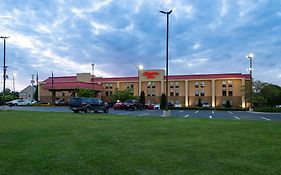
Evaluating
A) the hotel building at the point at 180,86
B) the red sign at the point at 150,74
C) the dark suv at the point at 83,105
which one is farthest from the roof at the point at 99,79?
the dark suv at the point at 83,105

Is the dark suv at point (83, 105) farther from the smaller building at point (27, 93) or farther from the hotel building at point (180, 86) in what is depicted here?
the smaller building at point (27, 93)

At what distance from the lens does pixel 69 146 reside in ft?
28.7

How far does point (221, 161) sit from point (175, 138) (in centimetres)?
382

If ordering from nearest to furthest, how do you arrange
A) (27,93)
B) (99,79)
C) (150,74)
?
(150,74)
(99,79)
(27,93)

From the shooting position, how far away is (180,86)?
3216 inches

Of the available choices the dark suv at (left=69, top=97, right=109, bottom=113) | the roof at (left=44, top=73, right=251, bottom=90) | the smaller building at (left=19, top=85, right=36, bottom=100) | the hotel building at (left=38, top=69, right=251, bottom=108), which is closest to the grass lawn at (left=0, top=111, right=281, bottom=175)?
the dark suv at (left=69, top=97, right=109, bottom=113)

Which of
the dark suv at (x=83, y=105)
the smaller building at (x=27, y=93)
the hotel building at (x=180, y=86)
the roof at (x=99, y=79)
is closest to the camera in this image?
the dark suv at (x=83, y=105)

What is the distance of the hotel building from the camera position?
244ft

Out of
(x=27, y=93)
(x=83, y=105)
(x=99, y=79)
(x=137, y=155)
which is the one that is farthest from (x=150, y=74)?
(x=137, y=155)

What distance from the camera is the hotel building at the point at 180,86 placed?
2923 inches

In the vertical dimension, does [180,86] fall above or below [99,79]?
below

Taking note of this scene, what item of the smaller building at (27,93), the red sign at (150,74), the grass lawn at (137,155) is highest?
the red sign at (150,74)

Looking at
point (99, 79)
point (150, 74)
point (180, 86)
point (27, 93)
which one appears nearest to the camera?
point (180, 86)

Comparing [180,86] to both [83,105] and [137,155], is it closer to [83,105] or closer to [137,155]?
[83,105]
